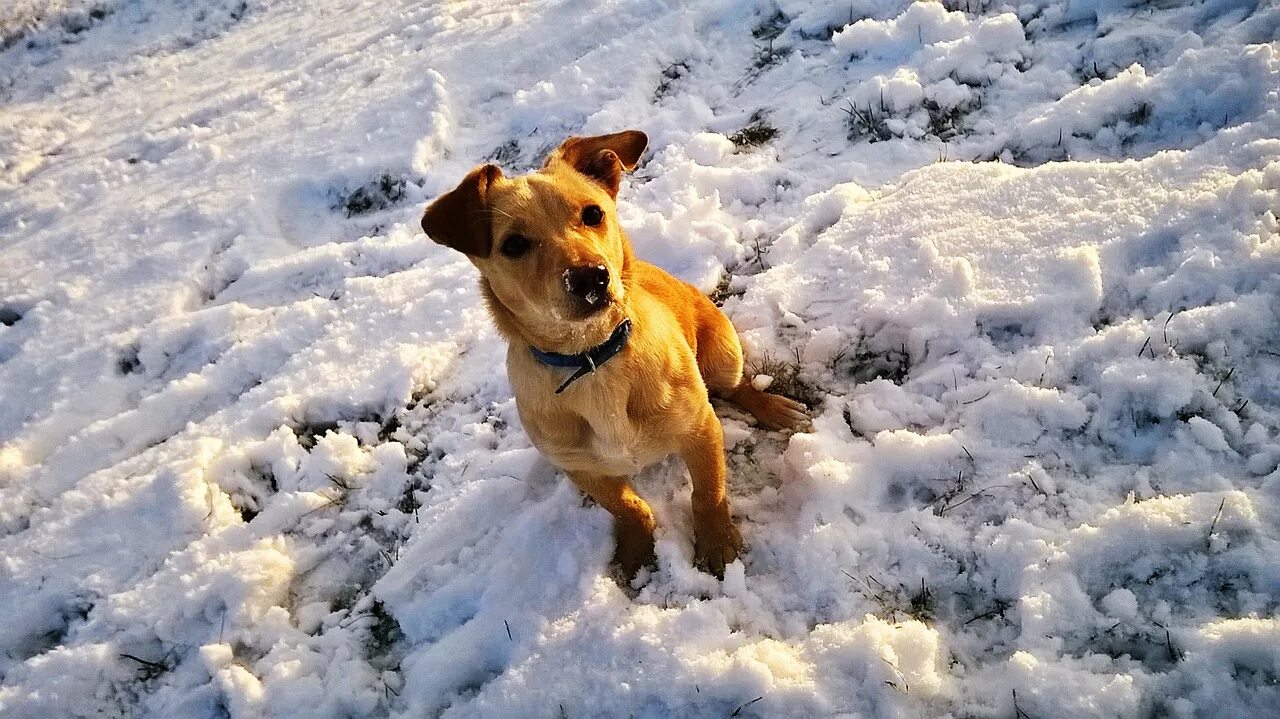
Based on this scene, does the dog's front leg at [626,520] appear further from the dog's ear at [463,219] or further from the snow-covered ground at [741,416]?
the dog's ear at [463,219]

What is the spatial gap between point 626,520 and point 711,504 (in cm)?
41

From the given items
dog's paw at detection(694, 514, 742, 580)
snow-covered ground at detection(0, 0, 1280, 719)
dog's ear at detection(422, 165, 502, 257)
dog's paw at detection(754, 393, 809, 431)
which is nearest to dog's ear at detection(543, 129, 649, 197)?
dog's ear at detection(422, 165, 502, 257)

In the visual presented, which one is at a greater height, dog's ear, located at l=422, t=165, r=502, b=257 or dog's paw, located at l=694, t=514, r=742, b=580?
dog's ear, located at l=422, t=165, r=502, b=257

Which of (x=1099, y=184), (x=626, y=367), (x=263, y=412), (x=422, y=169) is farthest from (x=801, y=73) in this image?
(x=263, y=412)

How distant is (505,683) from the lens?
2760 millimetres

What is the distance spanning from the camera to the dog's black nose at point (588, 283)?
2371mm

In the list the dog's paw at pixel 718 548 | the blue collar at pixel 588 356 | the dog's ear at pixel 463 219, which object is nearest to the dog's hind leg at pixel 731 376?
the dog's paw at pixel 718 548

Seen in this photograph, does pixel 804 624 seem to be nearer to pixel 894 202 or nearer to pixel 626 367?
pixel 626 367

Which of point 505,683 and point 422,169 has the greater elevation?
point 422,169

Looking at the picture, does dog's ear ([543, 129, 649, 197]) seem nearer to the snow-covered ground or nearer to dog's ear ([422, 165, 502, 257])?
dog's ear ([422, 165, 502, 257])

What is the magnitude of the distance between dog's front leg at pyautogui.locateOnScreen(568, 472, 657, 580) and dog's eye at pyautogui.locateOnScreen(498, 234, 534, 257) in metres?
1.02

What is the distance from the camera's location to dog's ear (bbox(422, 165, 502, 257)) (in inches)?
105

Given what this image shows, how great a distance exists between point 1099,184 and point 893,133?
4.31 ft

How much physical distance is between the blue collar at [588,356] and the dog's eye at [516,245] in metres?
0.39
